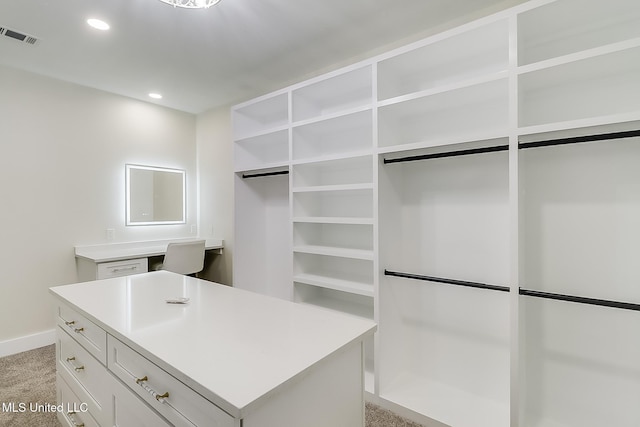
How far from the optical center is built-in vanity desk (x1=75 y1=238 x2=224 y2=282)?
2814mm

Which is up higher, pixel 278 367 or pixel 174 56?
pixel 174 56

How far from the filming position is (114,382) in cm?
119

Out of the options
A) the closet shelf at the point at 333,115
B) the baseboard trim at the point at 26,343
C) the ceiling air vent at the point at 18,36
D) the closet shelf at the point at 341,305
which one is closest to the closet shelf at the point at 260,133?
the closet shelf at the point at 333,115

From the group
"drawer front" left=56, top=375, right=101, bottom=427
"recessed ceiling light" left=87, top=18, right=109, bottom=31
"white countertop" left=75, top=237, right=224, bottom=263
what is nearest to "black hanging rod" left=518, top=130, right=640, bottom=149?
"drawer front" left=56, top=375, right=101, bottom=427

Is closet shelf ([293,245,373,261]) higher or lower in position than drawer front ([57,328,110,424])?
higher

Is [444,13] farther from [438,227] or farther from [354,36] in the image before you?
[438,227]

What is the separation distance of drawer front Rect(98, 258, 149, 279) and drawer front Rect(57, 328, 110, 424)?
1.22 meters

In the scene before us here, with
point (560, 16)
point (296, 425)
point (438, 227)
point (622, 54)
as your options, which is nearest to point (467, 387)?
point (438, 227)

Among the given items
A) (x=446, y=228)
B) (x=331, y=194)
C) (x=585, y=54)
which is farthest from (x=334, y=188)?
(x=585, y=54)

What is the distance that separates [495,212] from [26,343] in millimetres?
4097

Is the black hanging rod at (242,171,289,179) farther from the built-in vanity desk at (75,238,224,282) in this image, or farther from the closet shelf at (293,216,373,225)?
the built-in vanity desk at (75,238,224,282)

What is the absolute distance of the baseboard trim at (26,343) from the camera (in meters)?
2.73

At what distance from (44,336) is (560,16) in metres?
4.63

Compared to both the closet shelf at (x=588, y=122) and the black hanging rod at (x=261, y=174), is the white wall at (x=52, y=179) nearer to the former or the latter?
the black hanging rod at (x=261, y=174)
